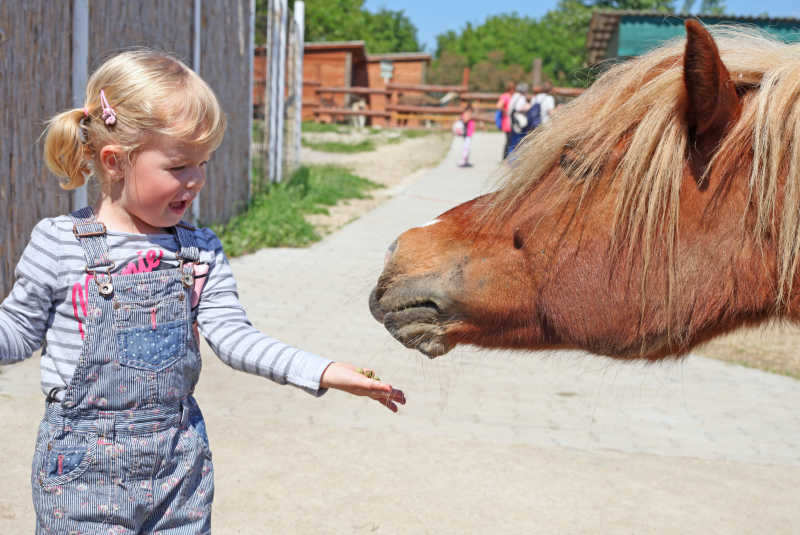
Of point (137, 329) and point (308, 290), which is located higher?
point (137, 329)

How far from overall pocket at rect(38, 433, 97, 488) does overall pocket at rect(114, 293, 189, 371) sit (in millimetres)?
191

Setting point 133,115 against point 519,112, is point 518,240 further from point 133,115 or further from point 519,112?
point 519,112

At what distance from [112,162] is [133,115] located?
0.13m

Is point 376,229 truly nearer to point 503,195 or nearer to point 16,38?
point 16,38

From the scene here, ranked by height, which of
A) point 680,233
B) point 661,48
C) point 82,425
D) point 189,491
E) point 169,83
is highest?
point 661,48

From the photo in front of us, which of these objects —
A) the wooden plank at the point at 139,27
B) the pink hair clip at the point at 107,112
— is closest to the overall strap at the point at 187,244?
the pink hair clip at the point at 107,112

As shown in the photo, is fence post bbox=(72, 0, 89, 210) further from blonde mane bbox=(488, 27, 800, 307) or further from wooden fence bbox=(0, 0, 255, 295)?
blonde mane bbox=(488, 27, 800, 307)

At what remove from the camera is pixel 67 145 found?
167 centimetres

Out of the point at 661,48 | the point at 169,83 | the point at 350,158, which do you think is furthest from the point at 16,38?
the point at 350,158

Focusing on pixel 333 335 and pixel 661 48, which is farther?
pixel 333 335

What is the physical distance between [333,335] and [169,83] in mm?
3420

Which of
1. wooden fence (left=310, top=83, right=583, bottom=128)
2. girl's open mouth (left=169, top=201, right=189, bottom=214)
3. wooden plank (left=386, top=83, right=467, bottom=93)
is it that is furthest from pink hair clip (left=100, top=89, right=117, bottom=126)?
wooden plank (left=386, top=83, right=467, bottom=93)

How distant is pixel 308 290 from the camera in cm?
605

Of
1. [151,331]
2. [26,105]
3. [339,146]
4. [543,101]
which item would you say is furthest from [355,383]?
[339,146]
